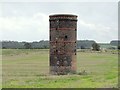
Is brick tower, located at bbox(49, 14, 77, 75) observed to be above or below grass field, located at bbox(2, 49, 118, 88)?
above


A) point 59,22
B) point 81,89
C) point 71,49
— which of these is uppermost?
point 59,22

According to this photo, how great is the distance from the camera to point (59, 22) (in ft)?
117

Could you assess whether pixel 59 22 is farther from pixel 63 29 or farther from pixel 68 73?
pixel 68 73

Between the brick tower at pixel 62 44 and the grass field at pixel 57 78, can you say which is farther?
the brick tower at pixel 62 44

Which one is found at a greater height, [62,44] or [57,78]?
[62,44]

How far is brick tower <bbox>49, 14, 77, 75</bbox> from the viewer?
35531mm

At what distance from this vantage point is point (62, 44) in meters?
35.7

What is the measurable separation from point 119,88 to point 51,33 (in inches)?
585

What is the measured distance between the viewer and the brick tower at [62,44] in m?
35.5

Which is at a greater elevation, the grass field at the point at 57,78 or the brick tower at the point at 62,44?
the brick tower at the point at 62,44

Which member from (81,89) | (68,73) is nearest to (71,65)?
(68,73)

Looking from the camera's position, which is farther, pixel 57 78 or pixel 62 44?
pixel 62 44

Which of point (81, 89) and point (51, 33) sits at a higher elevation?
point (51, 33)

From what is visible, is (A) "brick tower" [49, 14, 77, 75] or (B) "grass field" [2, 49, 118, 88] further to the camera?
(A) "brick tower" [49, 14, 77, 75]
